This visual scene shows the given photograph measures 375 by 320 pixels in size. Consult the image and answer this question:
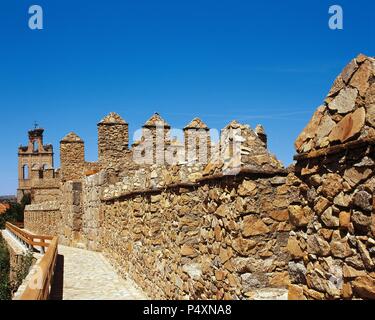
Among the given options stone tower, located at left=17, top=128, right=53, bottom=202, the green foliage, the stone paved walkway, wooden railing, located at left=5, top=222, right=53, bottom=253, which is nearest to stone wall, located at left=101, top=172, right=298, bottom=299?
the stone paved walkway

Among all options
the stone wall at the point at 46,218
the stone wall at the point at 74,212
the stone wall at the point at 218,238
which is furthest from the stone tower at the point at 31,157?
the stone wall at the point at 218,238

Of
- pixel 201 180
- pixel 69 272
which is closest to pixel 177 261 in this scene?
→ pixel 201 180

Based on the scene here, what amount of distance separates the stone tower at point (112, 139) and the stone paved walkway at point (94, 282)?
12.3 feet

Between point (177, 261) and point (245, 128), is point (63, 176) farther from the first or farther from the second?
point (245, 128)

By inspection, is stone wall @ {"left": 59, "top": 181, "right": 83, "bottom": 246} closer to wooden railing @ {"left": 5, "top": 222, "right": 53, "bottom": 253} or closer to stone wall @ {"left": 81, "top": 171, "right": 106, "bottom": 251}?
stone wall @ {"left": 81, "top": 171, "right": 106, "bottom": 251}

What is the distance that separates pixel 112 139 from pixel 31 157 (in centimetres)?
5461

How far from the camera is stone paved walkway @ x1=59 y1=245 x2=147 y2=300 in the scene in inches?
410

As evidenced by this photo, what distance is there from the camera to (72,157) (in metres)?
23.2

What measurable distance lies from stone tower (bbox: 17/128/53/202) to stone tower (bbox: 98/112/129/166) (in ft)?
169

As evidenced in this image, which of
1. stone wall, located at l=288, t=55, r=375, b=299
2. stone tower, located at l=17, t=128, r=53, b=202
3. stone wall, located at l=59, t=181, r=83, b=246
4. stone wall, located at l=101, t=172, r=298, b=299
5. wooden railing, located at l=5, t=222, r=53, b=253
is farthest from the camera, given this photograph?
stone tower, located at l=17, t=128, r=53, b=202

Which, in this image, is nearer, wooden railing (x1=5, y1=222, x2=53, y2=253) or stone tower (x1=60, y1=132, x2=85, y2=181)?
wooden railing (x1=5, y1=222, x2=53, y2=253)

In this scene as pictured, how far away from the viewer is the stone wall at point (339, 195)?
10.4ft

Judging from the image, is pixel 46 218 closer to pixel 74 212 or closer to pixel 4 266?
pixel 4 266

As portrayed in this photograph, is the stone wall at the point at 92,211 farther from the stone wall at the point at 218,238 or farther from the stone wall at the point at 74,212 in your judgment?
the stone wall at the point at 218,238
